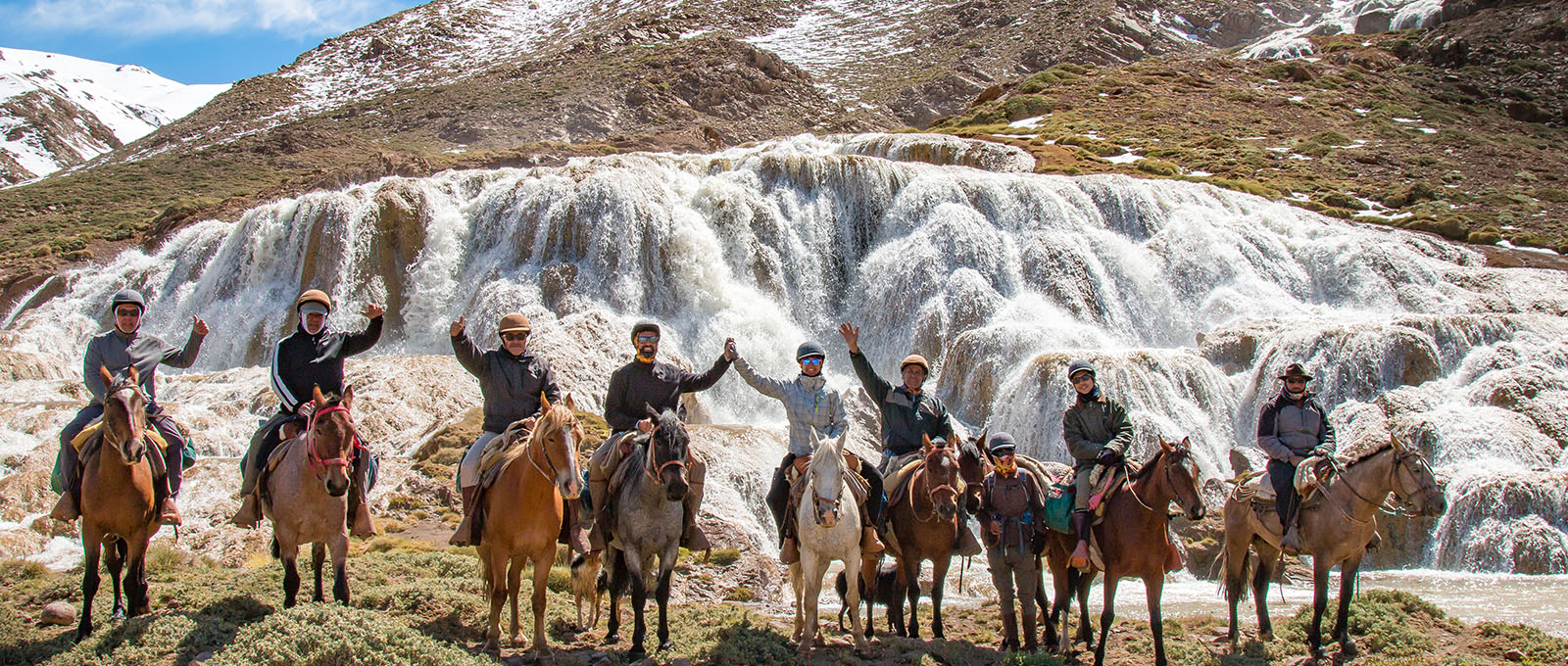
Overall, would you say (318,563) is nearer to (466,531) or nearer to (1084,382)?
(466,531)

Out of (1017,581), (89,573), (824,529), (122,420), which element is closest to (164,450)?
(122,420)

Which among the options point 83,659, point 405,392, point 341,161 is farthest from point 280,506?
point 341,161

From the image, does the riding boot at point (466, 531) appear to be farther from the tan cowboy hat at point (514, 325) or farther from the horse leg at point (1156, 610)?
the horse leg at point (1156, 610)

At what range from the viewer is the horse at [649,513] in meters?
7.59

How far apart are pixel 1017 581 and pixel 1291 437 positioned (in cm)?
298

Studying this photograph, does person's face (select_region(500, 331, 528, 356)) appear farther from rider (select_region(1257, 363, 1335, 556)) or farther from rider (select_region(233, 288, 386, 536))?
rider (select_region(1257, 363, 1335, 556))

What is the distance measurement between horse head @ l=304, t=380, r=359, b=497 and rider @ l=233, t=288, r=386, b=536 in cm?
47

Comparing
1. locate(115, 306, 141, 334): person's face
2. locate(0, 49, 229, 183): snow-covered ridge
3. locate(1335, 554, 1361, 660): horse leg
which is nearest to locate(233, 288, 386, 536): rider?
locate(115, 306, 141, 334): person's face

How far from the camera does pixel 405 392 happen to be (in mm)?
20406

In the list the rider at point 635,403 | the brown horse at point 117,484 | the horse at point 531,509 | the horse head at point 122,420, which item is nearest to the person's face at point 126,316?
the brown horse at point 117,484

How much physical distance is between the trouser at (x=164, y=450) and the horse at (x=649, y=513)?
3682 millimetres

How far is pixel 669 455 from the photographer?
7520 mm

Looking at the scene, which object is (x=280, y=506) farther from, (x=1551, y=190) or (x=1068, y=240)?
(x=1551, y=190)

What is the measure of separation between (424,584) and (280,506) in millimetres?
2433
